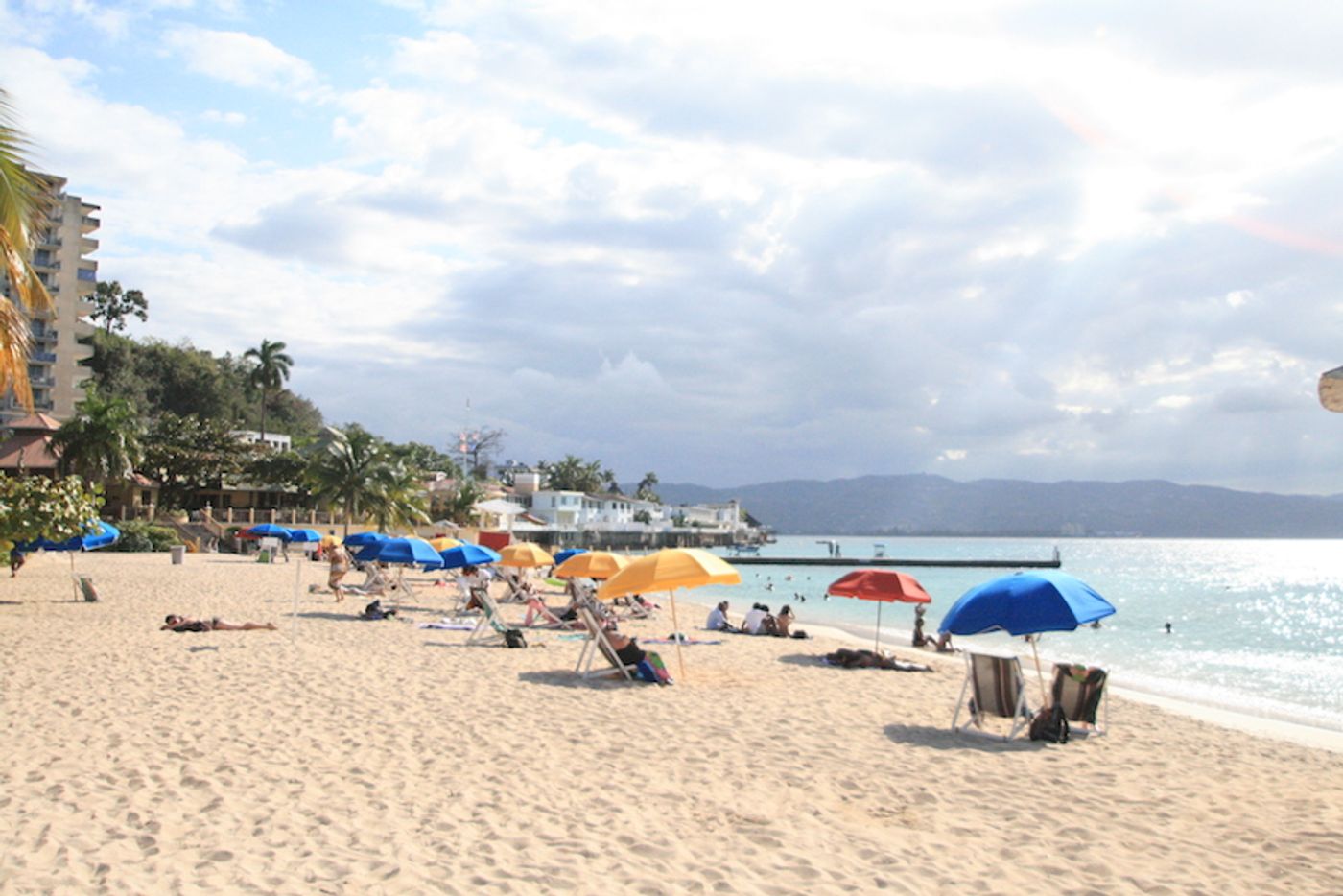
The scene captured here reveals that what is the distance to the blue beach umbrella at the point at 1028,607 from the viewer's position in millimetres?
9117

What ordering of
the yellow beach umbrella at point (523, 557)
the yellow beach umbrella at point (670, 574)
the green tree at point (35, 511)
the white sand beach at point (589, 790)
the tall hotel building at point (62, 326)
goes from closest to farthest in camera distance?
the white sand beach at point (589, 790)
the yellow beach umbrella at point (670, 574)
the green tree at point (35, 511)
the yellow beach umbrella at point (523, 557)
the tall hotel building at point (62, 326)

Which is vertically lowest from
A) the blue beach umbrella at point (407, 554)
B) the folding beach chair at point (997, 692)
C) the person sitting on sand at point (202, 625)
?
the person sitting on sand at point (202, 625)

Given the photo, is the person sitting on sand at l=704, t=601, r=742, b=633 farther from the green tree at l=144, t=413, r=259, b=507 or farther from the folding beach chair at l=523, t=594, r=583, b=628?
the green tree at l=144, t=413, r=259, b=507

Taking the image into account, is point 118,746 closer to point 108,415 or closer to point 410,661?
point 410,661

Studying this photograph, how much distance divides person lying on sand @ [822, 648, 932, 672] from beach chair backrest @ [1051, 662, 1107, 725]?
511 cm

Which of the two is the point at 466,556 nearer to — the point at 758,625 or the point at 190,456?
the point at 758,625

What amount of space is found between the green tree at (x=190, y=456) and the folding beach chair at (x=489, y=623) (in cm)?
4372

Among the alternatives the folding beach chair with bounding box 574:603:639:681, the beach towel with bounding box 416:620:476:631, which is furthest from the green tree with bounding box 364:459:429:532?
the folding beach chair with bounding box 574:603:639:681

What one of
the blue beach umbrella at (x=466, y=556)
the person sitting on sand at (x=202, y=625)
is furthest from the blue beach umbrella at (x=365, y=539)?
the person sitting on sand at (x=202, y=625)

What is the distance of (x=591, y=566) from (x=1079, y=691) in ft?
31.4

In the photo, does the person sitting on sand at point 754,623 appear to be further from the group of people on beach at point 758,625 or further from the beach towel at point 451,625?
the beach towel at point 451,625

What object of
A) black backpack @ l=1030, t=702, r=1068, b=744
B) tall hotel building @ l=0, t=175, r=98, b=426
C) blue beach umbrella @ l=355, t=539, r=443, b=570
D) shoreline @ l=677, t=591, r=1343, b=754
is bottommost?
shoreline @ l=677, t=591, r=1343, b=754

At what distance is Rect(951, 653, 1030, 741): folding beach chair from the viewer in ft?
31.7

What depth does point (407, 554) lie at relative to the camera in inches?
767
